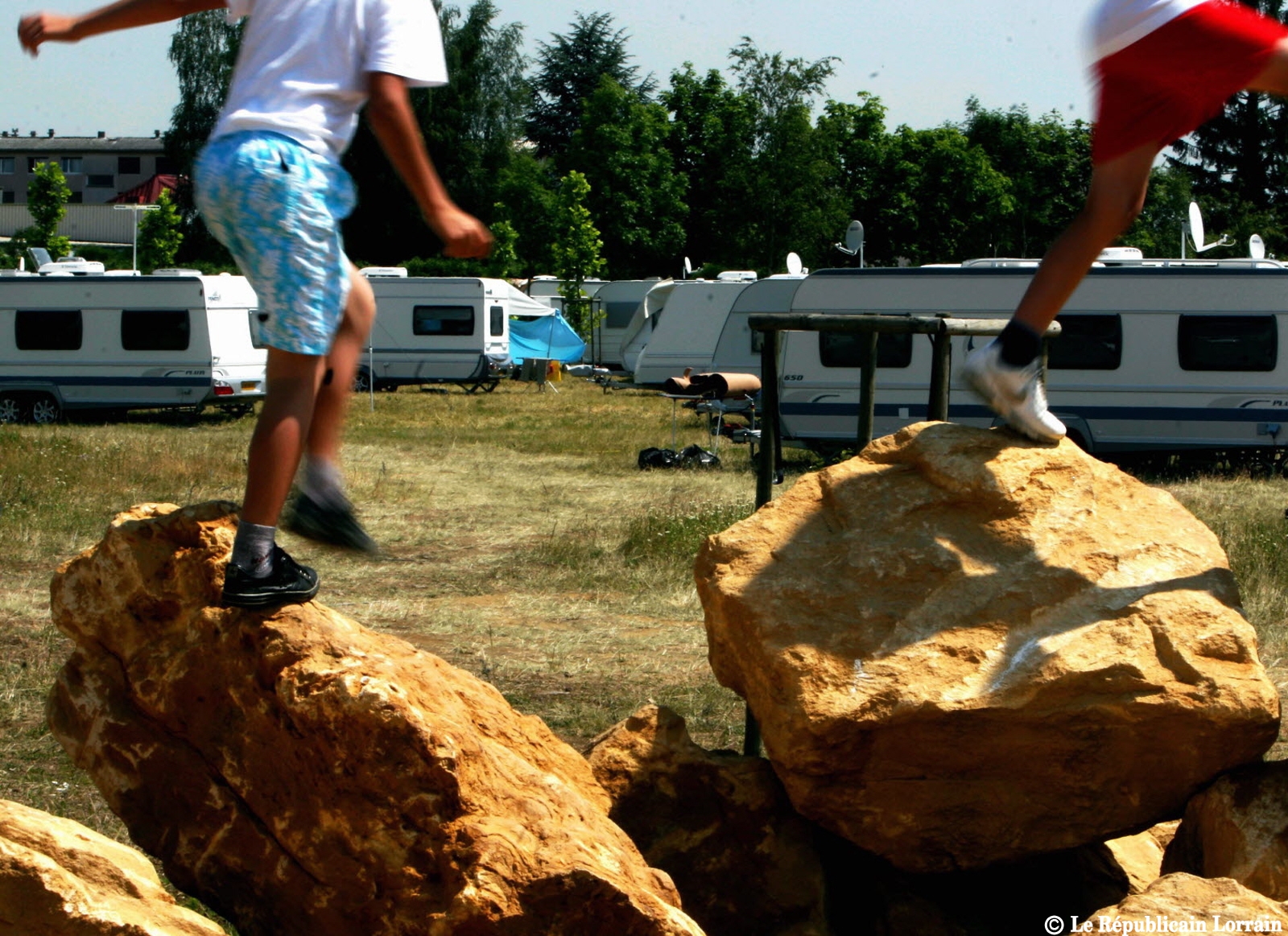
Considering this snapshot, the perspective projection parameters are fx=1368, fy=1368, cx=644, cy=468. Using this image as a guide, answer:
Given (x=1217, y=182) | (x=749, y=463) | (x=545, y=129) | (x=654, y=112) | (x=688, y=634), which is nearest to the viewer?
(x=688, y=634)

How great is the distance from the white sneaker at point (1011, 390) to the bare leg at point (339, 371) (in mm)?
1594

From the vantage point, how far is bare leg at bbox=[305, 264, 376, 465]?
10.6 ft

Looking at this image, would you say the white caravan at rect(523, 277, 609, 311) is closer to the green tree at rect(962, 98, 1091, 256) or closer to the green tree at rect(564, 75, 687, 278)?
the green tree at rect(564, 75, 687, 278)

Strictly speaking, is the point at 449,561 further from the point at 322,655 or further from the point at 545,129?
the point at 545,129

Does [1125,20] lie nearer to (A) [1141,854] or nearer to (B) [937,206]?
(A) [1141,854]

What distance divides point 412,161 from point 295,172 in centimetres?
25

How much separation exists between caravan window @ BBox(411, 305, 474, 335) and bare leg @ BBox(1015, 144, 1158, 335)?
26.7 meters

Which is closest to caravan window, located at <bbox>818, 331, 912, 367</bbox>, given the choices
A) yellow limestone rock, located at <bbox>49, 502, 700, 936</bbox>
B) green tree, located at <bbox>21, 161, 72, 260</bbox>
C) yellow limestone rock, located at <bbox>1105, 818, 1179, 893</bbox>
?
yellow limestone rock, located at <bbox>1105, 818, 1179, 893</bbox>

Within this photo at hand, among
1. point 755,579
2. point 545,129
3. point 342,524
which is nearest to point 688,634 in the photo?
point 755,579

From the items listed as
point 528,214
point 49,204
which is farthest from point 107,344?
point 528,214

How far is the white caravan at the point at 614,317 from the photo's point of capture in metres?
36.8

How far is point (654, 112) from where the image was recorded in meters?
49.8

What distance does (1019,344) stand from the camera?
11.8 ft

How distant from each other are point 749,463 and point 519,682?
10355 millimetres
